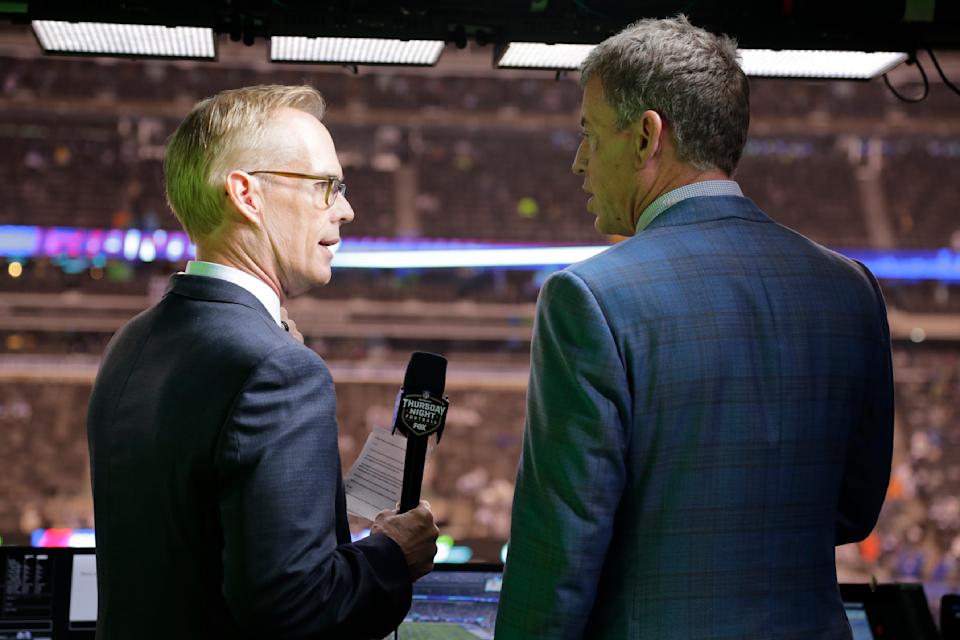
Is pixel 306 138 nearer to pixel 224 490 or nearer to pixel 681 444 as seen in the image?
pixel 224 490

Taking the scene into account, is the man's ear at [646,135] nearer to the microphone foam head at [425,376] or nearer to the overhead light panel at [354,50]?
the microphone foam head at [425,376]

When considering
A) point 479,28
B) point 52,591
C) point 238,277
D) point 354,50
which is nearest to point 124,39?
point 354,50

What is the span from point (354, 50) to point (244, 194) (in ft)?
5.47

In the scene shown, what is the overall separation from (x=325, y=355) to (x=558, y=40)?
7043mm

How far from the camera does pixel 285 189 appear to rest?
3.81 feet

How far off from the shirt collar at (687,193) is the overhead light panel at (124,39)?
1805mm

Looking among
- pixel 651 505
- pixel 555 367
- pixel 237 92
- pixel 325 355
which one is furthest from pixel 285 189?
pixel 325 355

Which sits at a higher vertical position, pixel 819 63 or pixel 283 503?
pixel 819 63

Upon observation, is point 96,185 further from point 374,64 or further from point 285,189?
point 285,189

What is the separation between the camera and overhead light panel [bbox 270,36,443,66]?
264cm

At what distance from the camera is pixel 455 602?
6.54 ft

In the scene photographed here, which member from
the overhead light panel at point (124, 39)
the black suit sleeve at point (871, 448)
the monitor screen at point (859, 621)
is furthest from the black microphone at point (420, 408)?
the overhead light panel at point (124, 39)

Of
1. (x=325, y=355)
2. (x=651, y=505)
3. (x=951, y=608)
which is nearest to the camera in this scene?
(x=651, y=505)

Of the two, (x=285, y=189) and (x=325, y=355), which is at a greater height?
(x=285, y=189)
